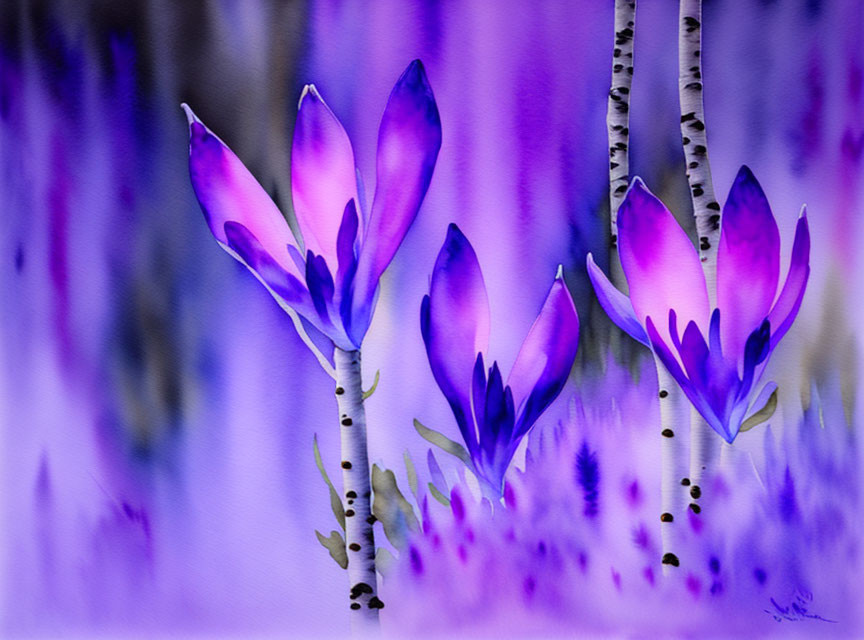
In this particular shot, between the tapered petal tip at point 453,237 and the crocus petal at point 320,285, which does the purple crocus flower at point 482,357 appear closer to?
the tapered petal tip at point 453,237

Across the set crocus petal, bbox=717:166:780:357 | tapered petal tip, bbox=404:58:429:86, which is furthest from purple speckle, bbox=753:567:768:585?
tapered petal tip, bbox=404:58:429:86

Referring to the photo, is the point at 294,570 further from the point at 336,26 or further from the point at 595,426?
the point at 336,26

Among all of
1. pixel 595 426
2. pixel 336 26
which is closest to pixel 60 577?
pixel 595 426

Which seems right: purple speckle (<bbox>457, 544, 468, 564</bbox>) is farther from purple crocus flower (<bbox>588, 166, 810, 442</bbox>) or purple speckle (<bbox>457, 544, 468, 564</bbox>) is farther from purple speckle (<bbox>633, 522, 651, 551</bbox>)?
purple crocus flower (<bbox>588, 166, 810, 442</bbox>)

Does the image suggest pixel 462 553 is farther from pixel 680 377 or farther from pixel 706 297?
pixel 706 297

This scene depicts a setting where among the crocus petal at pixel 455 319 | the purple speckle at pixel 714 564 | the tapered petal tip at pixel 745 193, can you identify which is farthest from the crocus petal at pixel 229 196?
the purple speckle at pixel 714 564

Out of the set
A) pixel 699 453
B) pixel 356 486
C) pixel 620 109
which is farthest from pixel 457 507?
pixel 620 109
